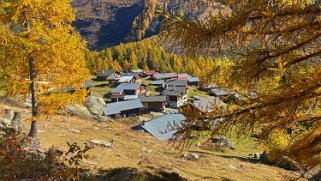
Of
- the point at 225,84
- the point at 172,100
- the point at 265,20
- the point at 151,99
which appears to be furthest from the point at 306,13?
the point at 172,100

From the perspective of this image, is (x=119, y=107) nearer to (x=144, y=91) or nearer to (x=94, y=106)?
(x=94, y=106)

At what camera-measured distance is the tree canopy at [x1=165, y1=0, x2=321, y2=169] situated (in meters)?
6.53

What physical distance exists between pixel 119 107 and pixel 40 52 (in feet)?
158

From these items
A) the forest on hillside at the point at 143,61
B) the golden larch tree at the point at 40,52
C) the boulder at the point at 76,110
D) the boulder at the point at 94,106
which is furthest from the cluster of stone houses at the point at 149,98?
the golden larch tree at the point at 40,52

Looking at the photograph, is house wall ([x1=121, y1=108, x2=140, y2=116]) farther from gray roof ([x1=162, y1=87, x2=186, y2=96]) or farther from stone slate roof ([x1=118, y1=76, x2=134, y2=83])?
stone slate roof ([x1=118, y1=76, x2=134, y2=83])

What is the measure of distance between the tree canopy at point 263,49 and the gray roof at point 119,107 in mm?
49972

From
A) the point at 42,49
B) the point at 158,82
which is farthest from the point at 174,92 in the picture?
the point at 42,49

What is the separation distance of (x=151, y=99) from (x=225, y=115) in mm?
67736

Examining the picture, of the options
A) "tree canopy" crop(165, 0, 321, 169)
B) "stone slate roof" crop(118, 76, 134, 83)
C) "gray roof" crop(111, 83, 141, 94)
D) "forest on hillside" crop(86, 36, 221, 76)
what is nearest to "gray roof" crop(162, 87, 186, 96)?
"gray roof" crop(111, 83, 141, 94)

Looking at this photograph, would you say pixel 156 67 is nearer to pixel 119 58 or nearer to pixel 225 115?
pixel 119 58

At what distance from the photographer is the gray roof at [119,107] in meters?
59.0

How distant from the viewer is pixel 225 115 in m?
7.05

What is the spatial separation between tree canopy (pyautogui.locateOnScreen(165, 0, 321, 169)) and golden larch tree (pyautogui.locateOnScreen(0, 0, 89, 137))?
9066mm

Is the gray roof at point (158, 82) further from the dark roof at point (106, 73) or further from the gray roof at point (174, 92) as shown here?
the gray roof at point (174, 92)
